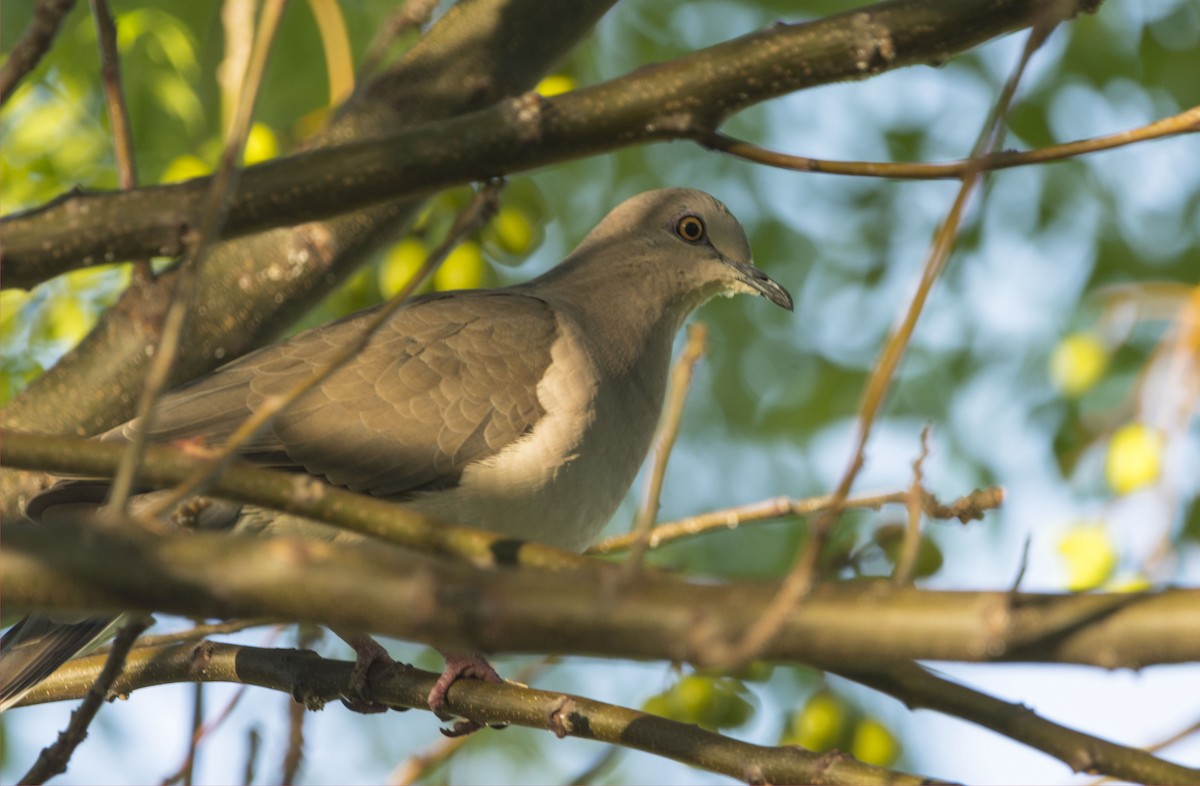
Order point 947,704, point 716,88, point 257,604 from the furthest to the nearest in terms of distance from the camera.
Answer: point 716,88 → point 947,704 → point 257,604

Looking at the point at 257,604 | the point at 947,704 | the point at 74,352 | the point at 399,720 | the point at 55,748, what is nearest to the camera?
the point at 257,604

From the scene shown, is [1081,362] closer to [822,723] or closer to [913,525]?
[822,723]

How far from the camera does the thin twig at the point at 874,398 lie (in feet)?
4.99

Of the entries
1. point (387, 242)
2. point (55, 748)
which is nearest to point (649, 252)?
point (387, 242)

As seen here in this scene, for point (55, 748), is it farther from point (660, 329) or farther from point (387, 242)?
point (660, 329)

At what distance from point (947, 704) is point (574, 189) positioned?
4.70 meters

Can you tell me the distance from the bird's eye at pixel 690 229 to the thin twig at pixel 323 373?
261 centimetres

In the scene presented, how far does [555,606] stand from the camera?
5.02ft

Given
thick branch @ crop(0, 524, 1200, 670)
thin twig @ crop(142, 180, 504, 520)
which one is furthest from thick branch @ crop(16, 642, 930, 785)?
thin twig @ crop(142, 180, 504, 520)

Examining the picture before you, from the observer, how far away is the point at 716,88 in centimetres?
251

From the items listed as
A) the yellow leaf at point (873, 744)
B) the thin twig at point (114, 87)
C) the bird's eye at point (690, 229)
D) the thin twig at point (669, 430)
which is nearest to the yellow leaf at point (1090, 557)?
the yellow leaf at point (873, 744)

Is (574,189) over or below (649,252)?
over

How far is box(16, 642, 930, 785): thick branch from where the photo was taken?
2.62 m

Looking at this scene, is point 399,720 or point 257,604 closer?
point 257,604
